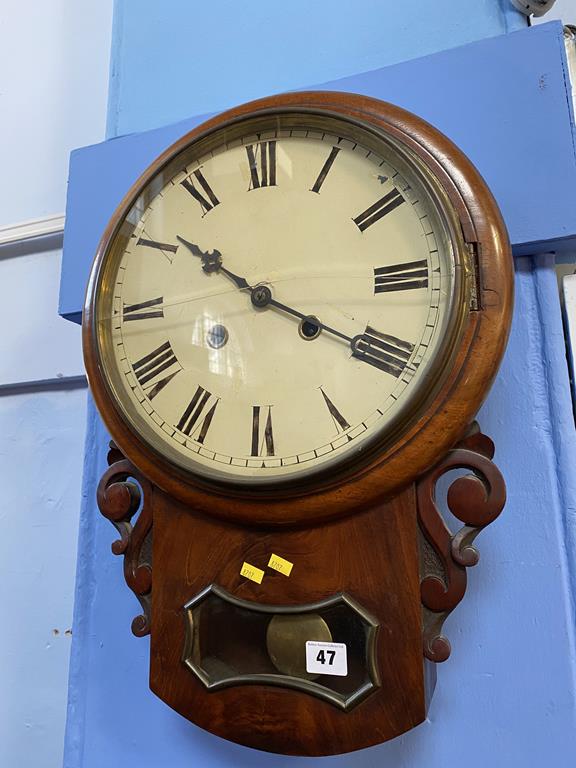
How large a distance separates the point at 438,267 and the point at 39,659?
79 centimetres

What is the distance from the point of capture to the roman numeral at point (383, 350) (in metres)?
0.54

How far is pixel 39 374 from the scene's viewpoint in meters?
0.98

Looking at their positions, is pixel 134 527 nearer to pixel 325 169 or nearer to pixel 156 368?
pixel 156 368

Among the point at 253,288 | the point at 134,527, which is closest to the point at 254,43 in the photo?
the point at 253,288

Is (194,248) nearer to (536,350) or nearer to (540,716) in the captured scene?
(536,350)

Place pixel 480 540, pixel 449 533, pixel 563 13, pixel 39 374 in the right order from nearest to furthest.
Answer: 1. pixel 449 533
2. pixel 480 540
3. pixel 563 13
4. pixel 39 374

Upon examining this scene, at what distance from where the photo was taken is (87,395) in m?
0.93

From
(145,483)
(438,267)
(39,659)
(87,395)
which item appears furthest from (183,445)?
(39,659)

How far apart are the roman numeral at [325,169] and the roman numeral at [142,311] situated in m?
0.19

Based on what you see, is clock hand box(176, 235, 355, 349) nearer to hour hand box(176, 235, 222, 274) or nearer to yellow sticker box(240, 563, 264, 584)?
hour hand box(176, 235, 222, 274)

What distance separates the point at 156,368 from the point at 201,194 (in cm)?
19

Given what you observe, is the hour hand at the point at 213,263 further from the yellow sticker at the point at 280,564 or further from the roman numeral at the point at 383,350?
the yellow sticker at the point at 280,564

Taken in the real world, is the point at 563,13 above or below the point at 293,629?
above

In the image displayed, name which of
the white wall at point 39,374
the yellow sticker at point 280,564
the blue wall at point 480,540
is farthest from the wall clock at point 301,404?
the white wall at point 39,374
